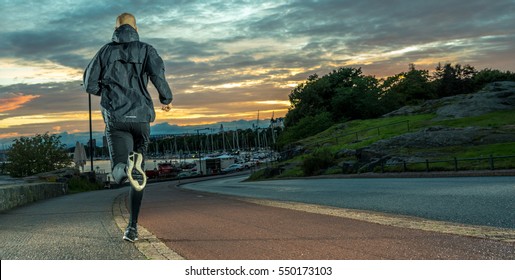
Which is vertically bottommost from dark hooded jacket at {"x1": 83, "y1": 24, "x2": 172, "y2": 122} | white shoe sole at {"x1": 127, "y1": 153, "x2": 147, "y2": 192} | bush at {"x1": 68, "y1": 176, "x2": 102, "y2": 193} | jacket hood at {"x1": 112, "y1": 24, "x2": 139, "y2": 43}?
bush at {"x1": 68, "y1": 176, "x2": 102, "y2": 193}

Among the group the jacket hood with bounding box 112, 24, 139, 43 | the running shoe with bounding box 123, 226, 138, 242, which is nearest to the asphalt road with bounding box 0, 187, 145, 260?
the running shoe with bounding box 123, 226, 138, 242

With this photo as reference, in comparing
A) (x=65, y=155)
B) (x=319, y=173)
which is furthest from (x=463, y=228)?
(x=65, y=155)

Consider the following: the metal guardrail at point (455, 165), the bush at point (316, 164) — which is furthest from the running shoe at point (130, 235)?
the bush at point (316, 164)

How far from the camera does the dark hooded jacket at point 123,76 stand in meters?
5.45

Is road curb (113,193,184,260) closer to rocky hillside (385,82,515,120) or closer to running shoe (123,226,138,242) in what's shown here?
running shoe (123,226,138,242)

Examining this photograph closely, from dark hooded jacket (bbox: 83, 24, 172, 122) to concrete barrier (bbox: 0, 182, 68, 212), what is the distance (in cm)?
871

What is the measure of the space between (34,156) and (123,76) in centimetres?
5508

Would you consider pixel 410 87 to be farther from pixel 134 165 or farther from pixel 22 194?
pixel 134 165

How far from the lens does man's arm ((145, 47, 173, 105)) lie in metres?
5.61

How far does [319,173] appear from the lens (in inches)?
1622

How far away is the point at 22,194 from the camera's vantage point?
52.4 ft

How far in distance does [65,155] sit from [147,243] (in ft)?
191

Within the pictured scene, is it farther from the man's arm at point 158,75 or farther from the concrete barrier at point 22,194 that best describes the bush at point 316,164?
the man's arm at point 158,75

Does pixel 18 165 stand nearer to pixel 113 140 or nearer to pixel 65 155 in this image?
pixel 65 155
